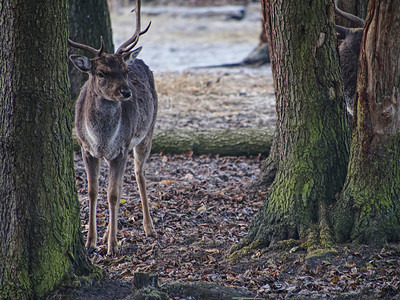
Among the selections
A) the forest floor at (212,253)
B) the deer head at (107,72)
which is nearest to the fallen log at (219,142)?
the forest floor at (212,253)

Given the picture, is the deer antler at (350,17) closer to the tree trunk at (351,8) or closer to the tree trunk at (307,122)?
the tree trunk at (351,8)

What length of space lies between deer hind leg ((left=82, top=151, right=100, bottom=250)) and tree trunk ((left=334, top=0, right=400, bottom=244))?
8.70ft

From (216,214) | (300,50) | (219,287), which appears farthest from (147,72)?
(219,287)

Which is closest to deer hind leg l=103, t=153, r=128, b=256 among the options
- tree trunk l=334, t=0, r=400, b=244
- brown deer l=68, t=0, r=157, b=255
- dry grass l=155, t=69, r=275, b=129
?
brown deer l=68, t=0, r=157, b=255

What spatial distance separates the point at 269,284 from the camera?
15.6 ft

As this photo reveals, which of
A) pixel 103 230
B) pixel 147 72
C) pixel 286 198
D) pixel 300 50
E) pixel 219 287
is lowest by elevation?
pixel 103 230

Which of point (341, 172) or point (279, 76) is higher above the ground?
point (279, 76)

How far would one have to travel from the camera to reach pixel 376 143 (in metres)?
4.94

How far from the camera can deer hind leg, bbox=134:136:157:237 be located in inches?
260

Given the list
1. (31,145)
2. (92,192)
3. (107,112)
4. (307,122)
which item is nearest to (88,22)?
(107,112)

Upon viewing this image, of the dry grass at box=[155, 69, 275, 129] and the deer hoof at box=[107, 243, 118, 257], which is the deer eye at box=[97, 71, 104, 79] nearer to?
the deer hoof at box=[107, 243, 118, 257]

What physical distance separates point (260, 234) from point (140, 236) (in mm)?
1674

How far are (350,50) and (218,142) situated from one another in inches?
120

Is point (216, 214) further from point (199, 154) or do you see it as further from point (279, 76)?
point (199, 154)
